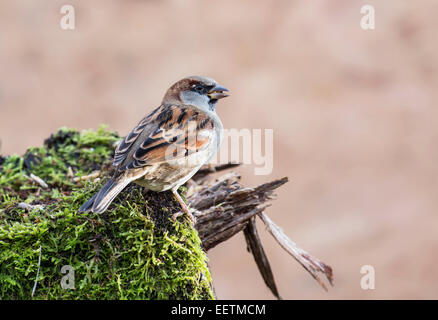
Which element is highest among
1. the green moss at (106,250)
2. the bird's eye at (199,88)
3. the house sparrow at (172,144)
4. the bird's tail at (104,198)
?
the bird's eye at (199,88)

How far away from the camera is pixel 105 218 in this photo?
374cm

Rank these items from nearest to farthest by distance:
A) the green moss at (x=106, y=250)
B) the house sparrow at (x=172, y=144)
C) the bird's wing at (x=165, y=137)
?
the green moss at (x=106, y=250), the house sparrow at (x=172, y=144), the bird's wing at (x=165, y=137)

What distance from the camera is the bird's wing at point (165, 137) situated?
3.99 metres

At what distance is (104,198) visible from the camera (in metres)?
3.58

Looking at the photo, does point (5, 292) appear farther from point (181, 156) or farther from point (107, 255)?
point (181, 156)

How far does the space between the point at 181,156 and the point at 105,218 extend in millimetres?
829


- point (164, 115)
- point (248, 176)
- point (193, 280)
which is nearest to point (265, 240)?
point (248, 176)

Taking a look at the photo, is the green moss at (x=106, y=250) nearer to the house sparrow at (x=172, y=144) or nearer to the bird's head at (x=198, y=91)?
the house sparrow at (x=172, y=144)

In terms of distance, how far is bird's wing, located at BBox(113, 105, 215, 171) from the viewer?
13.1 ft

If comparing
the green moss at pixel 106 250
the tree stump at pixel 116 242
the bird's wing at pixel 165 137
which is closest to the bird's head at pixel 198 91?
the bird's wing at pixel 165 137

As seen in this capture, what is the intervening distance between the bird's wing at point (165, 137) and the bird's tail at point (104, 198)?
0.46ft

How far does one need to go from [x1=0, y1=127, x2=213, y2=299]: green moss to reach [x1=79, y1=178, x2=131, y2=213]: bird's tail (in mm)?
158

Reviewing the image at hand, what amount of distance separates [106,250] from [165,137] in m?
1.12

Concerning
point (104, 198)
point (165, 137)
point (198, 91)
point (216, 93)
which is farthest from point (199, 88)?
point (104, 198)
